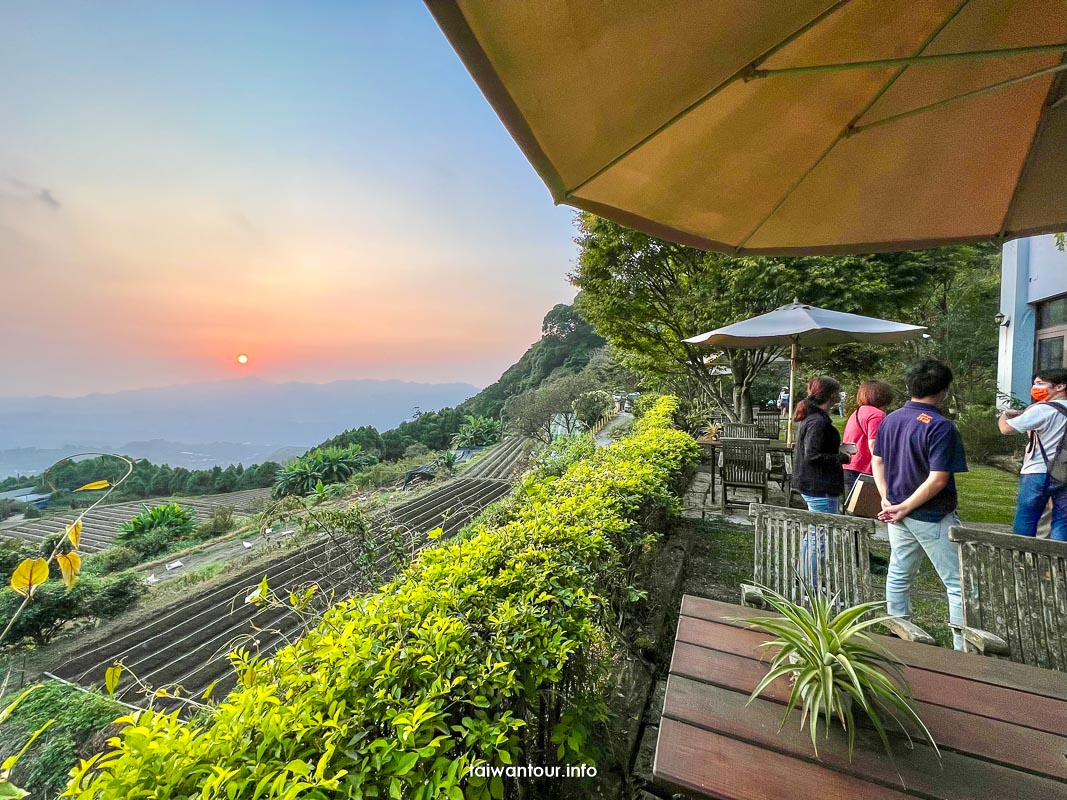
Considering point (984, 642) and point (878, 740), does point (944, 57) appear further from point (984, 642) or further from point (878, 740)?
point (984, 642)

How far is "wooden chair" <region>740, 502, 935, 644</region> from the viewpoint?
84.6 inches

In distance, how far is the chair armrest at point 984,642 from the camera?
Answer: 5.79 ft

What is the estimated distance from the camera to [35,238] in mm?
25031

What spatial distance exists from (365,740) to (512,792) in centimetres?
64

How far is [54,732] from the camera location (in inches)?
152

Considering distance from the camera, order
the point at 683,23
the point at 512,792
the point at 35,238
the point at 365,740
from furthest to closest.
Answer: the point at 35,238, the point at 512,792, the point at 683,23, the point at 365,740

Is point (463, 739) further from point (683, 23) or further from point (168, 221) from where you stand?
point (168, 221)

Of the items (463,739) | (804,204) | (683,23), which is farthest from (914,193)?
(463,739)

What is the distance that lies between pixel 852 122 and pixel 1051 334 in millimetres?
10413

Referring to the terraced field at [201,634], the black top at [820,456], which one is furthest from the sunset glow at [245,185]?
the terraced field at [201,634]

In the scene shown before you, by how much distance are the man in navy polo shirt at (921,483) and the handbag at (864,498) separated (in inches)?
71.2

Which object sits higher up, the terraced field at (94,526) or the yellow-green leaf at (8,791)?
the yellow-green leaf at (8,791)

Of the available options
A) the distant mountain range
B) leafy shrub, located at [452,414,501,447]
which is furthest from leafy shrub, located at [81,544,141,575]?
the distant mountain range

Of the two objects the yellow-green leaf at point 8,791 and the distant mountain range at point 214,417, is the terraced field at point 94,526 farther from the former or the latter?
the distant mountain range at point 214,417
